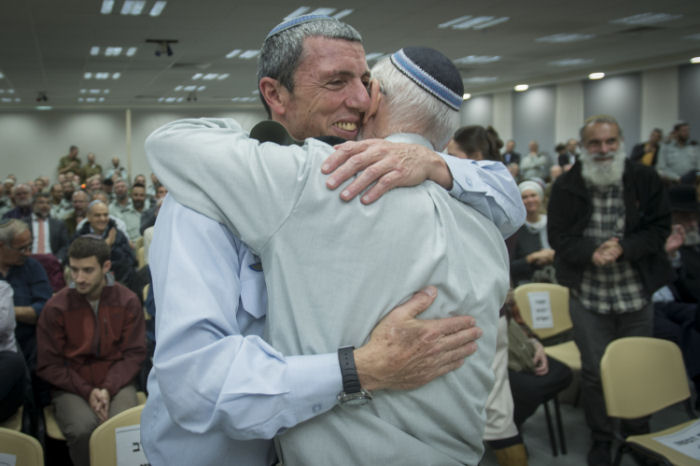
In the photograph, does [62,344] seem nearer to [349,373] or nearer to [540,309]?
[349,373]

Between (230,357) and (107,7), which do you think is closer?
(230,357)

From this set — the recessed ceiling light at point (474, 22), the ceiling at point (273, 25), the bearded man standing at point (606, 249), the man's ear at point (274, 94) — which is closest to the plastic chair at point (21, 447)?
the man's ear at point (274, 94)

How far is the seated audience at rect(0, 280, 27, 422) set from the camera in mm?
2796

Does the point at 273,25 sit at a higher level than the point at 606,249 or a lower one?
higher

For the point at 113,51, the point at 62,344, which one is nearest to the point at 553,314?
the point at 62,344

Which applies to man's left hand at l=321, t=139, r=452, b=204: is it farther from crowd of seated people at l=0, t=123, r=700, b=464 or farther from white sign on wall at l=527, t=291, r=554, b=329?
white sign on wall at l=527, t=291, r=554, b=329

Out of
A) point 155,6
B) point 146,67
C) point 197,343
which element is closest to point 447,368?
A: point 197,343

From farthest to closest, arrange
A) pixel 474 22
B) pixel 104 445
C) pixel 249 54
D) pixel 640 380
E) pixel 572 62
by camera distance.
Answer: pixel 572 62 → pixel 249 54 → pixel 474 22 → pixel 640 380 → pixel 104 445

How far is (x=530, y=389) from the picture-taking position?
3141 mm

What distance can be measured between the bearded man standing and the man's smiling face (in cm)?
232

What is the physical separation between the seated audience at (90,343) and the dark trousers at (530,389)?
7.16 ft

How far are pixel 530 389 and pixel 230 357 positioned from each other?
2707 millimetres

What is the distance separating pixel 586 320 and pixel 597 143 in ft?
3.44

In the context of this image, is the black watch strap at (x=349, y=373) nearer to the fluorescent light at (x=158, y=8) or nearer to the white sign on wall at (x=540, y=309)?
the white sign on wall at (x=540, y=309)
